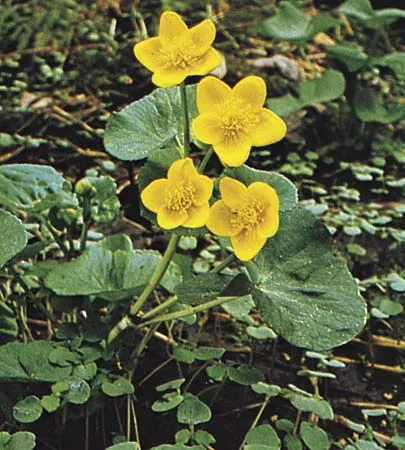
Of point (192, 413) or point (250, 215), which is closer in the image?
point (250, 215)

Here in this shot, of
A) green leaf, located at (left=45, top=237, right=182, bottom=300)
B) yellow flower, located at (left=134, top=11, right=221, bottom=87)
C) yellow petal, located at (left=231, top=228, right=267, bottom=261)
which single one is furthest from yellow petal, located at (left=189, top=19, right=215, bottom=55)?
green leaf, located at (left=45, top=237, right=182, bottom=300)

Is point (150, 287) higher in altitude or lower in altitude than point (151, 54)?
lower

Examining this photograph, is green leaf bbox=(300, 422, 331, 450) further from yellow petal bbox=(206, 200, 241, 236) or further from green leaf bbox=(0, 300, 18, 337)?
green leaf bbox=(0, 300, 18, 337)

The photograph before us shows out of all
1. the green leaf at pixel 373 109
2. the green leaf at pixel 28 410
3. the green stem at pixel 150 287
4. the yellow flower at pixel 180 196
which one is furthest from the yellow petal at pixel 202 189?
the green leaf at pixel 373 109

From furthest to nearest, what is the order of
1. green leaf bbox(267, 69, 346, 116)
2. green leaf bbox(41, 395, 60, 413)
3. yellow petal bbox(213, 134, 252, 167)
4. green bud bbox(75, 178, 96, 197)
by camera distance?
green leaf bbox(267, 69, 346, 116), green bud bbox(75, 178, 96, 197), green leaf bbox(41, 395, 60, 413), yellow petal bbox(213, 134, 252, 167)

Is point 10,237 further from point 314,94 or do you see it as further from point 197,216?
point 314,94

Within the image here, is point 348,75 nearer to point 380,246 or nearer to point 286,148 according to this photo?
point 286,148

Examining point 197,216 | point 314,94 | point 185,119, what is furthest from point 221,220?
point 314,94
